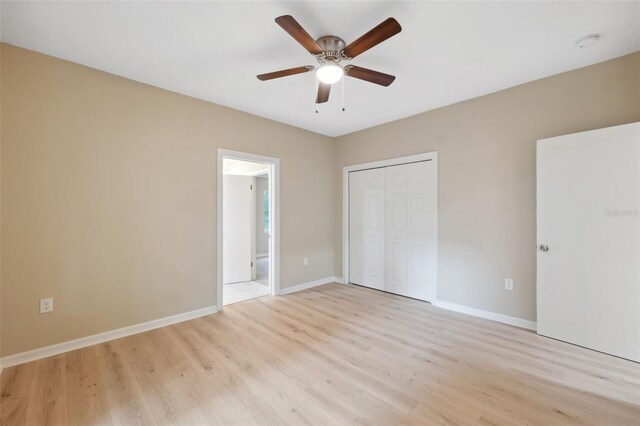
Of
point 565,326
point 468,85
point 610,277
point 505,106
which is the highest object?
point 468,85

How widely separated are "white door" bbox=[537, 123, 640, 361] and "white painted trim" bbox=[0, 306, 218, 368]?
3826 millimetres

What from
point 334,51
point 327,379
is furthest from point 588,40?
point 327,379

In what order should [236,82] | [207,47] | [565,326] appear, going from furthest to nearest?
[236,82], [565,326], [207,47]

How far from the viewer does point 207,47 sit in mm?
2262

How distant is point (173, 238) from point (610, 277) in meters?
4.31

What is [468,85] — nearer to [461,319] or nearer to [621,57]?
[621,57]

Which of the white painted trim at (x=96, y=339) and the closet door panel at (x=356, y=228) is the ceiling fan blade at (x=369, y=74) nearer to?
the closet door panel at (x=356, y=228)

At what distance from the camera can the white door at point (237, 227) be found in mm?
4633

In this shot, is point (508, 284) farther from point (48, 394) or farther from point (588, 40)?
point (48, 394)

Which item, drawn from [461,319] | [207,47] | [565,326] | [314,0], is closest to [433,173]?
[461,319]

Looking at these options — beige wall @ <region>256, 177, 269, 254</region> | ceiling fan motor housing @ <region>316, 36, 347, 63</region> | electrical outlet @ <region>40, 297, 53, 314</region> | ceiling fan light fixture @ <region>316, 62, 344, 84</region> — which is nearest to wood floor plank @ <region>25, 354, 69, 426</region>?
electrical outlet @ <region>40, 297, 53, 314</region>

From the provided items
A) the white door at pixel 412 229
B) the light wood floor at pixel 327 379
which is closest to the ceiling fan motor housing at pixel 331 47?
the white door at pixel 412 229

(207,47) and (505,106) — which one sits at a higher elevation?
(207,47)

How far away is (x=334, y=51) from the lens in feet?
6.96
